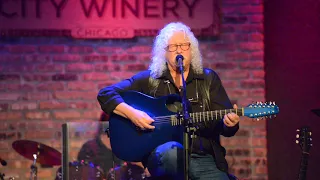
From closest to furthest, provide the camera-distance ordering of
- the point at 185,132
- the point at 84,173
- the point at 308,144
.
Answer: the point at 185,132 < the point at 308,144 < the point at 84,173

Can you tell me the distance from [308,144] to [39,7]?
9.81 ft

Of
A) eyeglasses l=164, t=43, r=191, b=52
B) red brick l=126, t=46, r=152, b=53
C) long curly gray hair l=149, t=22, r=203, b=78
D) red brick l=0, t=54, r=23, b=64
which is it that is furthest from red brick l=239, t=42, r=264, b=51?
red brick l=0, t=54, r=23, b=64

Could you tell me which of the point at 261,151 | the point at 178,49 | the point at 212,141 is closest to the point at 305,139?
the point at 212,141

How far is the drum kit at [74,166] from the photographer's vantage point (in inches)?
185

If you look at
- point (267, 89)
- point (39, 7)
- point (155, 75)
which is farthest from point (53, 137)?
point (267, 89)

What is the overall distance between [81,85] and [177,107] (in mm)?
1818

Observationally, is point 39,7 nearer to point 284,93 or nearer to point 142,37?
point 142,37

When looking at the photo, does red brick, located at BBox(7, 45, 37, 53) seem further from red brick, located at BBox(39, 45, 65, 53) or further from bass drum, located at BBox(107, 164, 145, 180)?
bass drum, located at BBox(107, 164, 145, 180)

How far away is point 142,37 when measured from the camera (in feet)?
17.8

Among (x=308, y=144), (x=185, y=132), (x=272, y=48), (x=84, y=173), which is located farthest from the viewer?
(x=272, y=48)

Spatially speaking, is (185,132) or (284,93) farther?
(284,93)

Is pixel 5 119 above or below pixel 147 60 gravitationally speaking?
below

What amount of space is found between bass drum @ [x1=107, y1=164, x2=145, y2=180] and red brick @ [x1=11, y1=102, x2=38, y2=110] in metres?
1.14

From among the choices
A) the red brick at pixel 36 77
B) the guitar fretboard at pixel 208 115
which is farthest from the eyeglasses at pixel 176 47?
the red brick at pixel 36 77
